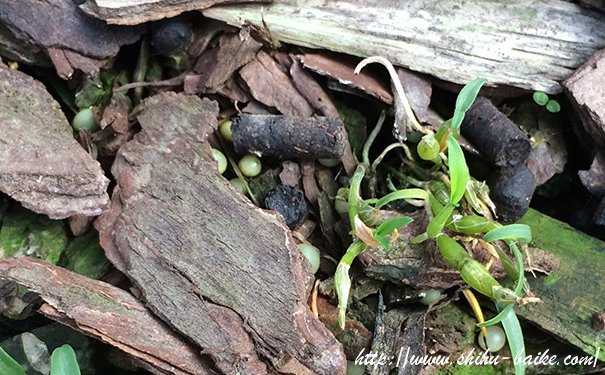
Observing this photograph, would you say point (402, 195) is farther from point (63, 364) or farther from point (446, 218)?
point (63, 364)

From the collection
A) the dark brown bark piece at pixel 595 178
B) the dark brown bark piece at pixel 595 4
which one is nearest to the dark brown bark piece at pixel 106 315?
the dark brown bark piece at pixel 595 178

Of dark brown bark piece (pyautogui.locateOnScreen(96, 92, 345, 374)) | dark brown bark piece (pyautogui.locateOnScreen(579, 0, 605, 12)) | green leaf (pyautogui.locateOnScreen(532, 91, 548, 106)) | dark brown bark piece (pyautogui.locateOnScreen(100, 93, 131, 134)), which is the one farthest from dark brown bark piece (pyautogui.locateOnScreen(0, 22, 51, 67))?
dark brown bark piece (pyautogui.locateOnScreen(579, 0, 605, 12))

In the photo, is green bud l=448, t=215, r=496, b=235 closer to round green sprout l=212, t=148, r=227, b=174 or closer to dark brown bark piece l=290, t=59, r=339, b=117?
dark brown bark piece l=290, t=59, r=339, b=117

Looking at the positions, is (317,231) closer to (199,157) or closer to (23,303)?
(199,157)

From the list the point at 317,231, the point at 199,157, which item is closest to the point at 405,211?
the point at 317,231

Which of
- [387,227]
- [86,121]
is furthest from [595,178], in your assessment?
[86,121]
